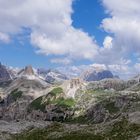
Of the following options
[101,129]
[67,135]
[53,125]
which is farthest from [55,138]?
[53,125]

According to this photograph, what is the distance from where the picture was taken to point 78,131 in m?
→ 144

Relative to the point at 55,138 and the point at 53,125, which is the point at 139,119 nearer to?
the point at 55,138

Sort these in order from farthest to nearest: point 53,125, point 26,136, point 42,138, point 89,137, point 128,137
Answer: point 53,125
point 26,136
point 42,138
point 89,137
point 128,137

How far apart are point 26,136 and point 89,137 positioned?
4040 centimetres

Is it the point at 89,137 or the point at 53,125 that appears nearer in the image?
the point at 89,137

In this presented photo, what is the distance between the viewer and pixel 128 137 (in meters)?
113

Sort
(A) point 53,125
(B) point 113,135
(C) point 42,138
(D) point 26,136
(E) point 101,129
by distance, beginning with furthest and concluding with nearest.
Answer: (A) point 53,125 → (D) point 26,136 → (C) point 42,138 → (E) point 101,129 → (B) point 113,135

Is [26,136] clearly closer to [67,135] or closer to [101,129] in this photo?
[67,135]

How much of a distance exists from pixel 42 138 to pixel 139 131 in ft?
149

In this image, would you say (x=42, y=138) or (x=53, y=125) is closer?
(x=42, y=138)

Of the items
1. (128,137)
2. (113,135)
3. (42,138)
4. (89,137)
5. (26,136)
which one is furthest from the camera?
(26,136)

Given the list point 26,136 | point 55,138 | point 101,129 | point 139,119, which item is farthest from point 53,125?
point 139,119

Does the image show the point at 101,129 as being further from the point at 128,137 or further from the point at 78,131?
the point at 128,137

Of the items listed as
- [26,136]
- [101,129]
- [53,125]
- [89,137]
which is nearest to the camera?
[89,137]
